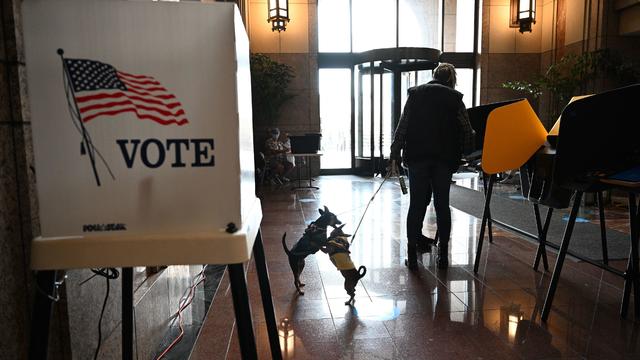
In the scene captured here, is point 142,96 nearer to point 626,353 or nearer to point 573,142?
point 573,142

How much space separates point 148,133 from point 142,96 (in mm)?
70

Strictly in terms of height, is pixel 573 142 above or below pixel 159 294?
above

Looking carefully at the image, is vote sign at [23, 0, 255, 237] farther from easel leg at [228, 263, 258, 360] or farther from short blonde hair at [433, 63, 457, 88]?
short blonde hair at [433, 63, 457, 88]

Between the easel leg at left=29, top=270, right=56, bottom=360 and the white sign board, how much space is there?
0.05 m

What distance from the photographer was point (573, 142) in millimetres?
A: 2287

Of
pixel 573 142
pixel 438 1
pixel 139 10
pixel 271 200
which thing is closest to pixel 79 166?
pixel 139 10

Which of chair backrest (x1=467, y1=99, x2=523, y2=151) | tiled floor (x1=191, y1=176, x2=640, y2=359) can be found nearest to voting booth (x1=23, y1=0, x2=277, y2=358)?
tiled floor (x1=191, y1=176, x2=640, y2=359)

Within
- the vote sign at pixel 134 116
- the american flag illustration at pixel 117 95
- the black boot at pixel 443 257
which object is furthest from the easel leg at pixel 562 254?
the american flag illustration at pixel 117 95

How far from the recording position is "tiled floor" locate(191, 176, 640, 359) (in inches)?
85.7

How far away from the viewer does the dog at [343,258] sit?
2611mm

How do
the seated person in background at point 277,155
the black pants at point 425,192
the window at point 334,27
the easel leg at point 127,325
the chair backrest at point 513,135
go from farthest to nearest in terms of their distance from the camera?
the window at point 334,27 < the seated person in background at point 277,155 < the black pants at point 425,192 < the chair backrest at point 513,135 < the easel leg at point 127,325

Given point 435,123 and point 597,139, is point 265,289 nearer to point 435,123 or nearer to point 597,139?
point 597,139

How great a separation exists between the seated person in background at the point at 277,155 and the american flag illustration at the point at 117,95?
25.5ft

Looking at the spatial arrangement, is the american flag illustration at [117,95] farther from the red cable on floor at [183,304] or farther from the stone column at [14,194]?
the red cable on floor at [183,304]
